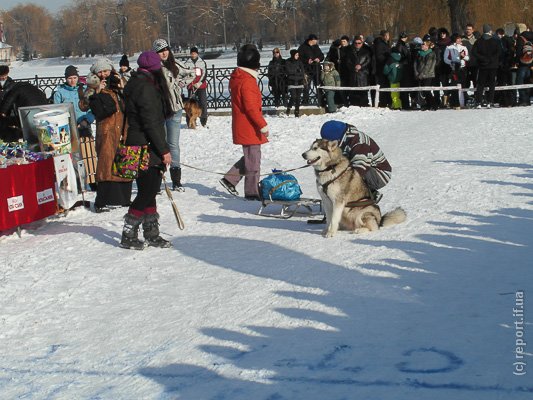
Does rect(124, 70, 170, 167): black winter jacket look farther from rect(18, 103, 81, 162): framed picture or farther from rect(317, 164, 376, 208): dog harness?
rect(18, 103, 81, 162): framed picture

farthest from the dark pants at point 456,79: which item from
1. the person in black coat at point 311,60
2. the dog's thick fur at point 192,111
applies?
the dog's thick fur at point 192,111

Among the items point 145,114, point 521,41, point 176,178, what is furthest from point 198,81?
point 145,114

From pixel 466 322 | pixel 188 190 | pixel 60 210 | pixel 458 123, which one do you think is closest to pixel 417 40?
pixel 458 123

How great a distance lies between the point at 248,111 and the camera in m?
10.5

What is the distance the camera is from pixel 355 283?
697cm

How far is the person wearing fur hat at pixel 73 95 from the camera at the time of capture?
12.0 m

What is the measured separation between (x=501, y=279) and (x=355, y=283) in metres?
1.09

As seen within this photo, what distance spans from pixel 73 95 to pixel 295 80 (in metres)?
9.86

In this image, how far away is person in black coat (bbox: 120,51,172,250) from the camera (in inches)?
331

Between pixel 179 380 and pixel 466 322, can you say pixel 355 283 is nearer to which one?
pixel 466 322

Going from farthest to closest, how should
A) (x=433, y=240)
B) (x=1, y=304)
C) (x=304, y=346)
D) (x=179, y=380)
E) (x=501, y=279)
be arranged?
(x=433, y=240), (x=1, y=304), (x=501, y=279), (x=304, y=346), (x=179, y=380)

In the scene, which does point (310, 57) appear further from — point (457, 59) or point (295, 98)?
point (457, 59)

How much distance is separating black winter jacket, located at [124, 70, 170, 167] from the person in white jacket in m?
14.2

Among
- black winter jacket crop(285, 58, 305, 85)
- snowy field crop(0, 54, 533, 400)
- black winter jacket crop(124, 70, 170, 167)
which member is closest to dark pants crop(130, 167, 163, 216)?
black winter jacket crop(124, 70, 170, 167)
